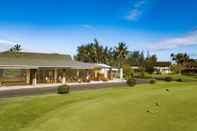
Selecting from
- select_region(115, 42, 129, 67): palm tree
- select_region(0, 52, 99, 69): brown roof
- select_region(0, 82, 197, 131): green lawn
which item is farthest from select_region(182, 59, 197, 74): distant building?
select_region(0, 82, 197, 131): green lawn

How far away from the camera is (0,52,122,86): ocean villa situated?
3822 centimetres

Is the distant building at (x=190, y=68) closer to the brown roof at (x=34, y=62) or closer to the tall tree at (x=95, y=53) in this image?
the tall tree at (x=95, y=53)

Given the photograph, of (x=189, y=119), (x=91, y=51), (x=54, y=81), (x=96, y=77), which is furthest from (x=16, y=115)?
(x=91, y=51)

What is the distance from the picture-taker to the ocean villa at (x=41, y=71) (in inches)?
1505

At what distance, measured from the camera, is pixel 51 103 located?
1972 cm

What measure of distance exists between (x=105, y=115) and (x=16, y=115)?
17.1 feet

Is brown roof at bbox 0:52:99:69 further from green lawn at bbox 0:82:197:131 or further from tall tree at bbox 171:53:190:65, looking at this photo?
tall tree at bbox 171:53:190:65

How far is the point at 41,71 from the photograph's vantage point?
42812mm

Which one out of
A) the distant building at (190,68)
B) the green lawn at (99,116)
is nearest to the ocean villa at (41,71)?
the green lawn at (99,116)

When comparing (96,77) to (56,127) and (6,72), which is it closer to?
(6,72)

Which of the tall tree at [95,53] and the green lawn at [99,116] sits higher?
the tall tree at [95,53]

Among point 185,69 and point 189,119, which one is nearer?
point 189,119

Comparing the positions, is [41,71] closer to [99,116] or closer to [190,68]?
[99,116]

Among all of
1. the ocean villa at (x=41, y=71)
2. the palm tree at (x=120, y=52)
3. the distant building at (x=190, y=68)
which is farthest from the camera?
the distant building at (x=190, y=68)
